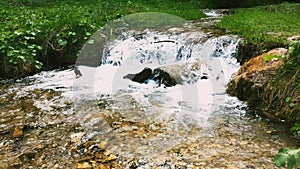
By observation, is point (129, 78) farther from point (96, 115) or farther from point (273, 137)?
point (273, 137)

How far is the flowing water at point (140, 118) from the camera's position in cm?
361

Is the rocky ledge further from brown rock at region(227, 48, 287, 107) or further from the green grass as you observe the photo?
the green grass

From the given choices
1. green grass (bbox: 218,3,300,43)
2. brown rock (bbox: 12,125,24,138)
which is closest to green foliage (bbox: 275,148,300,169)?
brown rock (bbox: 12,125,24,138)

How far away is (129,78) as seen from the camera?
697 cm

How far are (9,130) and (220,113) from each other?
293 cm

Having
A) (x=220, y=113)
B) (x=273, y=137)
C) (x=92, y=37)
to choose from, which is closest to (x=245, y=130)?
(x=273, y=137)

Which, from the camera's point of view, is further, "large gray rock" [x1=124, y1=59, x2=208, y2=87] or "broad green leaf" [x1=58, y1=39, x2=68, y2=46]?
"broad green leaf" [x1=58, y1=39, x2=68, y2=46]

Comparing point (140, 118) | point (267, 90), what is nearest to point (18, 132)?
point (140, 118)

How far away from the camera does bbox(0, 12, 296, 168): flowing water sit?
142 inches

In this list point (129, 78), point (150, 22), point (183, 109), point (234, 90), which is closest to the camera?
point (183, 109)

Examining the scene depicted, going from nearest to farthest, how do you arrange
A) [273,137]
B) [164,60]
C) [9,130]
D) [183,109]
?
1. [273,137]
2. [9,130]
3. [183,109]
4. [164,60]

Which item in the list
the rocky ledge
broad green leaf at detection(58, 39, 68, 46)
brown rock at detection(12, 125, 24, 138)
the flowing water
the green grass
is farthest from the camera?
broad green leaf at detection(58, 39, 68, 46)

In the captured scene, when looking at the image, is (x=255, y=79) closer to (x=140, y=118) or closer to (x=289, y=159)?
(x=140, y=118)

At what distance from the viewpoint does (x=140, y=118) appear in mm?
4750
